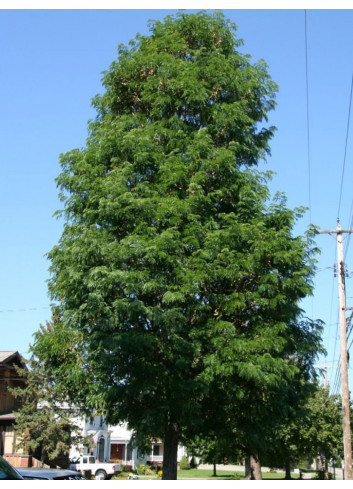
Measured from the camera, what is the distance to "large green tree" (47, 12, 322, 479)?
1205 centimetres

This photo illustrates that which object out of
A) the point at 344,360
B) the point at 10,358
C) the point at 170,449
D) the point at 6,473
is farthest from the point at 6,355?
the point at 6,473

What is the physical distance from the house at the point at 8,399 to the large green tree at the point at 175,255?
2377 centimetres

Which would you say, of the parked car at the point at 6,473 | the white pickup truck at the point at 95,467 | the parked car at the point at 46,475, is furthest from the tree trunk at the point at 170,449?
the white pickup truck at the point at 95,467

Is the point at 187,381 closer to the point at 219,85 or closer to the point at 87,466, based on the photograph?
the point at 219,85

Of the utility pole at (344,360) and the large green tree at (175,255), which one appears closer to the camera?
the large green tree at (175,255)

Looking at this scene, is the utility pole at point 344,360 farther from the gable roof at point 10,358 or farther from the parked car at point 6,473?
the gable roof at point 10,358

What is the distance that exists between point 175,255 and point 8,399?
30.1 meters

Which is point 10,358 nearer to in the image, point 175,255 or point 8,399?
point 8,399

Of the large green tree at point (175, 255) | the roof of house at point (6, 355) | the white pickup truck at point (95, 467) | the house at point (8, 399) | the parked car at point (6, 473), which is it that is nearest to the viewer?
the parked car at point (6, 473)

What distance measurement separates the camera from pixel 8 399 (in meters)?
38.2

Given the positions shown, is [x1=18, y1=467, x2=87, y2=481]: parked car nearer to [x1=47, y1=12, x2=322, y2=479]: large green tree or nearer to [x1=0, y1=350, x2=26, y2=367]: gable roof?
[x1=47, y1=12, x2=322, y2=479]: large green tree

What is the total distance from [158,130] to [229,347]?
19.0ft

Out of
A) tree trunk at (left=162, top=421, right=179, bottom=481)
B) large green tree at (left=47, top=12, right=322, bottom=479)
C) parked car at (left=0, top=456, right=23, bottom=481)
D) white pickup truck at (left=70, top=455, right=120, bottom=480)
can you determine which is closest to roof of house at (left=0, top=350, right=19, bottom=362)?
white pickup truck at (left=70, top=455, right=120, bottom=480)

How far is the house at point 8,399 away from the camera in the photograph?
35463 millimetres
